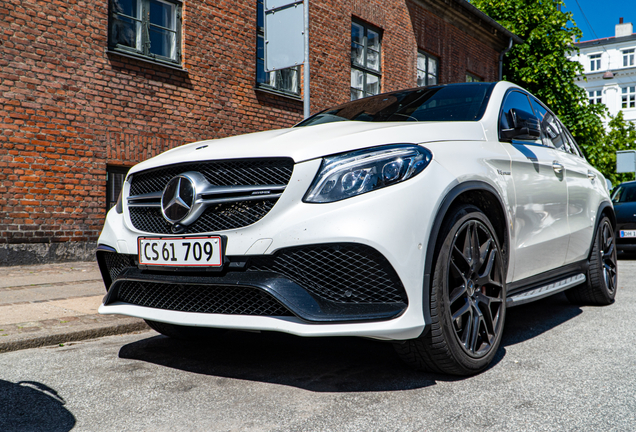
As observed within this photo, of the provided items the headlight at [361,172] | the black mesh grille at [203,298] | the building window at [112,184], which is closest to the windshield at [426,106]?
the headlight at [361,172]

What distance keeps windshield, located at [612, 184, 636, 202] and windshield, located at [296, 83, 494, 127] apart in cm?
946

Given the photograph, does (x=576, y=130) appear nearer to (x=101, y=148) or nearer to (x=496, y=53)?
(x=496, y=53)

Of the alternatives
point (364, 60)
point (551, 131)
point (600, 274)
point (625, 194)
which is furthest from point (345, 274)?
point (364, 60)

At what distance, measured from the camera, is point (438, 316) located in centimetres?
258

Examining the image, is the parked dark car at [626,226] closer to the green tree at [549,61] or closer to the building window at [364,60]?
the building window at [364,60]

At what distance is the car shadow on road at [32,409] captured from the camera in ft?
7.41

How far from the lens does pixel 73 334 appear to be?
3.80 meters

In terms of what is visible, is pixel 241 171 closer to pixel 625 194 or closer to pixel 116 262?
pixel 116 262

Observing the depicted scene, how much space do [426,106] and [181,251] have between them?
74.5 inches

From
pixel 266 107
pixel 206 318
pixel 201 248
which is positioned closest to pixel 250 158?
pixel 201 248

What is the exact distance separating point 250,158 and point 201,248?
1.58 feet

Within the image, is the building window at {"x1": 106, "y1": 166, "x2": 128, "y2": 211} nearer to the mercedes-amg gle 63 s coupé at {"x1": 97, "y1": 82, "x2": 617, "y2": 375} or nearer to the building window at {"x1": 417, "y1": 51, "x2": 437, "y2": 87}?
the mercedes-amg gle 63 s coupé at {"x1": 97, "y1": 82, "x2": 617, "y2": 375}

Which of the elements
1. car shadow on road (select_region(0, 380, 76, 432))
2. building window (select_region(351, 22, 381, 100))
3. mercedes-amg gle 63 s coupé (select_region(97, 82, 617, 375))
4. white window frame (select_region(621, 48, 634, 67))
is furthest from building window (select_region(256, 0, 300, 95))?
→ white window frame (select_region(621, 48, 634, 67))

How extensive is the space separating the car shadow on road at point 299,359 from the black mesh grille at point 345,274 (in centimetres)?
51
